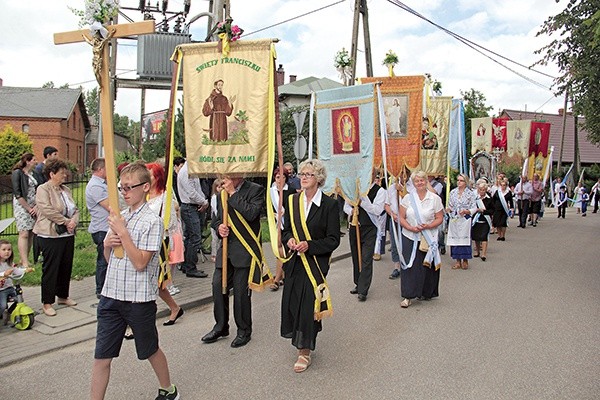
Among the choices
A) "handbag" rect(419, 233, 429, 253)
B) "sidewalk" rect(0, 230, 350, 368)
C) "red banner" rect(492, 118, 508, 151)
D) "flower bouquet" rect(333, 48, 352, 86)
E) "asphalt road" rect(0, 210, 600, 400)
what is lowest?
"asphalt road" rect(0, 210, 600, 400)

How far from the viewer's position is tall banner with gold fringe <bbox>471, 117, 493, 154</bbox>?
19.8m

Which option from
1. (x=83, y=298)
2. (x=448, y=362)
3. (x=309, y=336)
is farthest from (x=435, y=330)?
(x=83, y=298)

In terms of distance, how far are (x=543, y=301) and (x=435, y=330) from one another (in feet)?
7.72

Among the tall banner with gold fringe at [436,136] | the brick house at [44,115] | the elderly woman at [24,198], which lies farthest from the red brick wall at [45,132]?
the tall banner with gold fringe at [436,136]

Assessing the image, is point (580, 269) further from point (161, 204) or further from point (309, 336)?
point (161, 204)

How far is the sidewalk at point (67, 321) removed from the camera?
216 inches

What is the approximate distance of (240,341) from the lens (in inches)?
220

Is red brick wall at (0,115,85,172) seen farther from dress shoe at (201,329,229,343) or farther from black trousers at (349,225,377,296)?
dress shoe at (201,329,229,343)

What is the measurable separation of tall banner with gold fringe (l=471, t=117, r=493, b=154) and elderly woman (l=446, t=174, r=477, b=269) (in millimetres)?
9824

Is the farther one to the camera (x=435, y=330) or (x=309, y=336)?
(x=435, y=330)

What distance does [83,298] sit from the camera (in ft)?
24.3

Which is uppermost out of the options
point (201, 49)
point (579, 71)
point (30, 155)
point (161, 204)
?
point (579, 71)

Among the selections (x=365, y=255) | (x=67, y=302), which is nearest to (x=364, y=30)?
(x=365, y=255)

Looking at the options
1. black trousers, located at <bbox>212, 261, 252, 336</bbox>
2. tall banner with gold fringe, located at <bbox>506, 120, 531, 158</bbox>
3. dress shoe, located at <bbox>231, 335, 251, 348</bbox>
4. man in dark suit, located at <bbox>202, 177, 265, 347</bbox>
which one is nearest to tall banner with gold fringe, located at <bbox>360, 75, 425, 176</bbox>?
man in dark suit, located at <bbox>202, 177, 265, 347</bbox>
